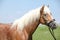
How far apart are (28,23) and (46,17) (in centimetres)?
53

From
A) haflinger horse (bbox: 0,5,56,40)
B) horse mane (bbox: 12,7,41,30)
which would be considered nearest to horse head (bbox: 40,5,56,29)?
haflinger horse (bbox: 0,5,56,40)

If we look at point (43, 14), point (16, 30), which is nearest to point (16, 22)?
point (16, 30)

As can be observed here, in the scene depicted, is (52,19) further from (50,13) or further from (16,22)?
(16,22)

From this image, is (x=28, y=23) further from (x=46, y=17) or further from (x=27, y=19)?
(x=46, y=17)

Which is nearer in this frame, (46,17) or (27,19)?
(27,19)

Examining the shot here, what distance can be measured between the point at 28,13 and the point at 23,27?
42 centimetres

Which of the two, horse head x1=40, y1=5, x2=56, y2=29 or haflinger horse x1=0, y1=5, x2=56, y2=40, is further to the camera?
horse head x1=40, y1=5, x2=56, y2=29

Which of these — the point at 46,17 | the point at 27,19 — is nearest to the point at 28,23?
the point at 27,19

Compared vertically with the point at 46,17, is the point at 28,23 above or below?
below

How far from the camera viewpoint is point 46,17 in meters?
7.43

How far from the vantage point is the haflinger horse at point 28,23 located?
7234 millimetres

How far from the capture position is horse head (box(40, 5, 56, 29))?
24.2 feet

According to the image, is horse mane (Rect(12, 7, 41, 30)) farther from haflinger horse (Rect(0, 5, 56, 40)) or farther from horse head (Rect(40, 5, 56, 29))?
horse head (Rect(40, 5, 56, 29))

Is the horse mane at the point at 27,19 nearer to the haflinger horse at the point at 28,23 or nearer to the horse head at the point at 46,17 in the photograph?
the haflinger horse at the point at 28,23
